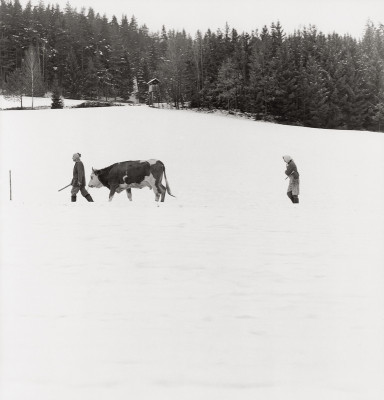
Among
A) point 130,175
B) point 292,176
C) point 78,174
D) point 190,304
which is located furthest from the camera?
point 292,176

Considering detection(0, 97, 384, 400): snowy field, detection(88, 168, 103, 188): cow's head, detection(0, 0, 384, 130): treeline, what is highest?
detection(0, 0, 384, 130): treeline

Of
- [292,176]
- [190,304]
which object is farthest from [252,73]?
[190,304]

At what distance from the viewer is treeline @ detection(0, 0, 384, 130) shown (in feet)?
210

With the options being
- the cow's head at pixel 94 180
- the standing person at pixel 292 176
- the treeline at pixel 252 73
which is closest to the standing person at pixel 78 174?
the cow's head at pixel 94 180

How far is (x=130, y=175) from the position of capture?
15.4m

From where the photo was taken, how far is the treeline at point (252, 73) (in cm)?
6388

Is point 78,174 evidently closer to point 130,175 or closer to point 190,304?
point 130,175

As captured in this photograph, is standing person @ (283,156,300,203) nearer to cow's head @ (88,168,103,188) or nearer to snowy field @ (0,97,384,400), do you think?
snowy field @ (0,97,384,400)

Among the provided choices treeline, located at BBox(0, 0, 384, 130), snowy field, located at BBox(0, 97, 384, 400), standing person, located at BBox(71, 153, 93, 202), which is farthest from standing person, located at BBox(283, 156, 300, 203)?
treeline, located at BBox(0, 0, 384, 130)

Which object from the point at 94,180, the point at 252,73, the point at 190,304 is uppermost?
the point at 252,73

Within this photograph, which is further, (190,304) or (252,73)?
(252,73)

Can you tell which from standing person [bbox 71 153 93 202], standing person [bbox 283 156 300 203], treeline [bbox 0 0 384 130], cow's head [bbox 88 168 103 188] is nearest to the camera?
standing person [bbox 71 153 93 202]

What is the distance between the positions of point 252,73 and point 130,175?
5328 centimetres

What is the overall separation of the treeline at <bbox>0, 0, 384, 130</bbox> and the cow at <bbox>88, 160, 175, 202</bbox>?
40.8 meters
